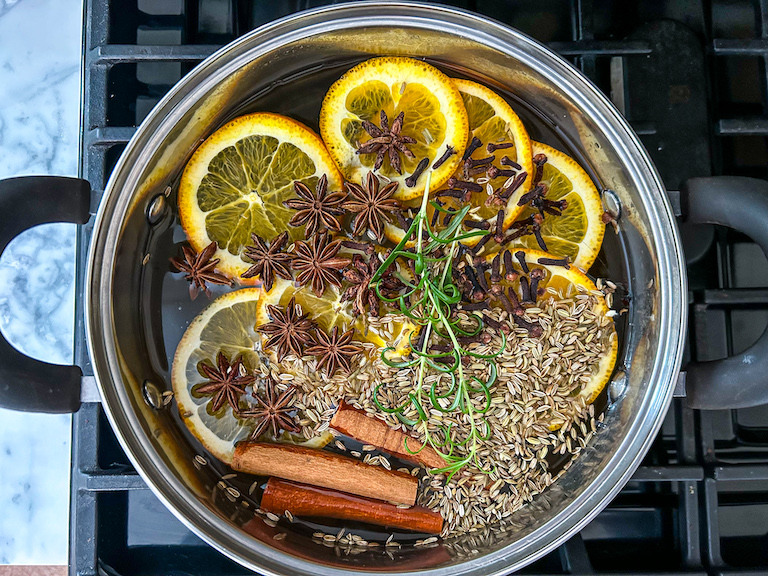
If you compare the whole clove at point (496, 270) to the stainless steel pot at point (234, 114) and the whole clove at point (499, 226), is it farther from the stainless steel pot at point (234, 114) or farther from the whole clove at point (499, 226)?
the stainless steel pot at point (234, 114)

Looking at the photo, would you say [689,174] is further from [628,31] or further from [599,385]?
[599,385]

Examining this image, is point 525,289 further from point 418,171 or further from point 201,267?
point 201,267

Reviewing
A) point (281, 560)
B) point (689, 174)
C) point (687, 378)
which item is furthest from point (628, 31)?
point (281, 560)

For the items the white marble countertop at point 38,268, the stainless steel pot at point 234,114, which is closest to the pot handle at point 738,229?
the stainless steel pot at point 234,114

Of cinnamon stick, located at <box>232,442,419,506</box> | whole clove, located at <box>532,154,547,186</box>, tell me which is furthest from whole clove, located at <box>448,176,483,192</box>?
cinnamon stick, located at <box>232,442,419,506</box>

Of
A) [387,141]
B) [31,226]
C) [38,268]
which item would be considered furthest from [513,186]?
[38,268]

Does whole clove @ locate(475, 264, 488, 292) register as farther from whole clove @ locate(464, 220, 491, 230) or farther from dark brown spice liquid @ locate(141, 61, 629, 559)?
dark brown spice liquid @ locate(141, 61, 629, 559)
